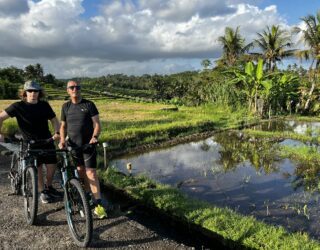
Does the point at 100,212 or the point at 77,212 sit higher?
the point at 77,212

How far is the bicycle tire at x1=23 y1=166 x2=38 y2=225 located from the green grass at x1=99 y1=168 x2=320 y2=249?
2.46m

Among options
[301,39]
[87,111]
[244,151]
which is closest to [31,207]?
[87,111]

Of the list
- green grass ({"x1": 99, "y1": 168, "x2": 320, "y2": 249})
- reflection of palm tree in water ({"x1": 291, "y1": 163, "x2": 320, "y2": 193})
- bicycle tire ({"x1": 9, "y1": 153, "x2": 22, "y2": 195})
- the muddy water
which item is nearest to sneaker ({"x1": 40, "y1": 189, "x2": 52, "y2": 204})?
bicycle tire ({"x1": 9, "y1": 153, "x2": 22, "y2": 195})

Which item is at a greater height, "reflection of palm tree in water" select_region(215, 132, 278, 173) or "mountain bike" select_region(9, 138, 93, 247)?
"mountain bike" select_region(9, 138, 93, 247)

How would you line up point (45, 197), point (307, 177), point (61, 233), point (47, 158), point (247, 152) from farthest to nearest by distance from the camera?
point (247, 152) < point (307, 177) < point (45, 197) < point (47, 158) < point (61, 233)

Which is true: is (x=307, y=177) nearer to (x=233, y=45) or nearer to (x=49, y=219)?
(x=49, y=219)

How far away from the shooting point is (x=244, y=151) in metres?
12.4

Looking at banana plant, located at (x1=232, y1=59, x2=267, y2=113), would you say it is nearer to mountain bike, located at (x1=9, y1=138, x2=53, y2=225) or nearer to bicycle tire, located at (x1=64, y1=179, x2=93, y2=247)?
mountain bike, located at (x1=9, y1=138, x2=53, y2=225)

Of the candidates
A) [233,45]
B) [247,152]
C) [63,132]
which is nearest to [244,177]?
[247,152]

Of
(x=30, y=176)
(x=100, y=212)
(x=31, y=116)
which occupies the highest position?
(x=31, y=116)

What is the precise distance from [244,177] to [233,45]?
89.3 ft

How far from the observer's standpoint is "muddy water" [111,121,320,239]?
671cm

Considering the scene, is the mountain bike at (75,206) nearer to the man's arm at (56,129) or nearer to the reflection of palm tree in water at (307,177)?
the man's arm at (56,129)

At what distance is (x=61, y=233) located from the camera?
4586mm
